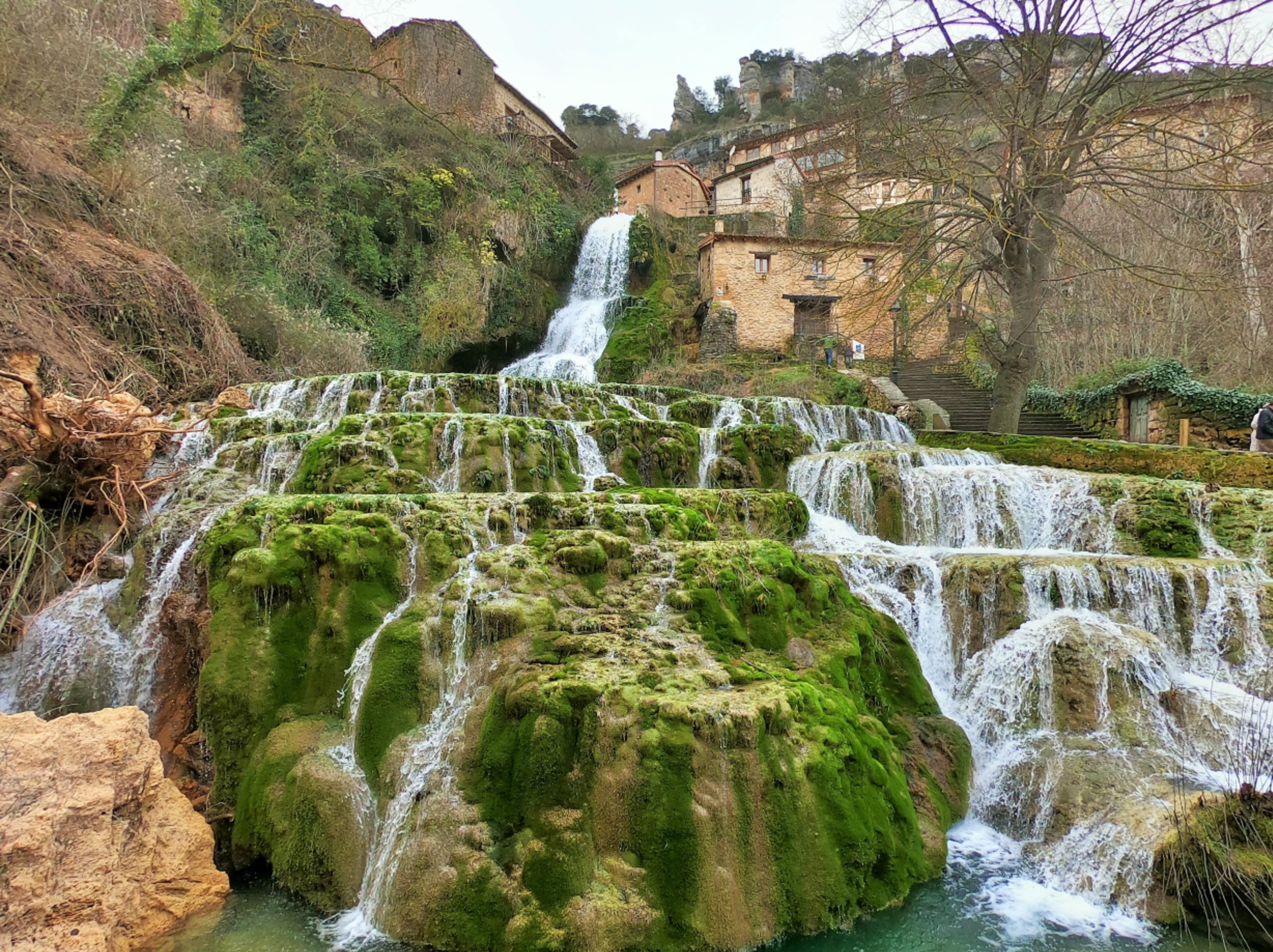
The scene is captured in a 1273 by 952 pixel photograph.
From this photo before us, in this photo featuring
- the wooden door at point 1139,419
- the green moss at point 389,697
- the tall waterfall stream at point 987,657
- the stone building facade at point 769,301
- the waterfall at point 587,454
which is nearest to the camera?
the tall waterfall stream at point 987,657

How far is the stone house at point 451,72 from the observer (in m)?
23.3

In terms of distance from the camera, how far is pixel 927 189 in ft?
38.3

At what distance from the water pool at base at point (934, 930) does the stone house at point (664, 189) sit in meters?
30.0

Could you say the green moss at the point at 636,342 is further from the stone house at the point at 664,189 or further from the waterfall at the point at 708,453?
the waterfall at the point at 708,453

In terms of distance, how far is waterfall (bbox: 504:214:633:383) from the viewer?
65.7ft

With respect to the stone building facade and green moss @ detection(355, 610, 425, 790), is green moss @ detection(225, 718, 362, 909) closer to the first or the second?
green moss @ detection(355, 610, 425, 790)

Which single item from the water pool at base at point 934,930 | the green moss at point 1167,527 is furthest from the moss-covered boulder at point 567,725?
the green moss at point 1167,527

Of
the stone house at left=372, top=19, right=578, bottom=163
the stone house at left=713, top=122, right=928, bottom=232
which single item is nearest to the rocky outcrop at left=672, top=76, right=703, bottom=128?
the stone house at left=713, top=122, right=928, bottom=232

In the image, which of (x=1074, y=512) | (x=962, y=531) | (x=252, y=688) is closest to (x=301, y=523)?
(x=252, y=688)

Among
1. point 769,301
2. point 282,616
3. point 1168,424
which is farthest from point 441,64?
point 282,616

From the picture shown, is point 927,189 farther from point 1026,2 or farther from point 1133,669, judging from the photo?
point 1133,669

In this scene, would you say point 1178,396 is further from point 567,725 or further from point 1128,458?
point 567,725

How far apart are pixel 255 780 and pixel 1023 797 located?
5349mm

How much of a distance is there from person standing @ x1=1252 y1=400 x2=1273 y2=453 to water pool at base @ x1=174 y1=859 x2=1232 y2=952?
938cm
